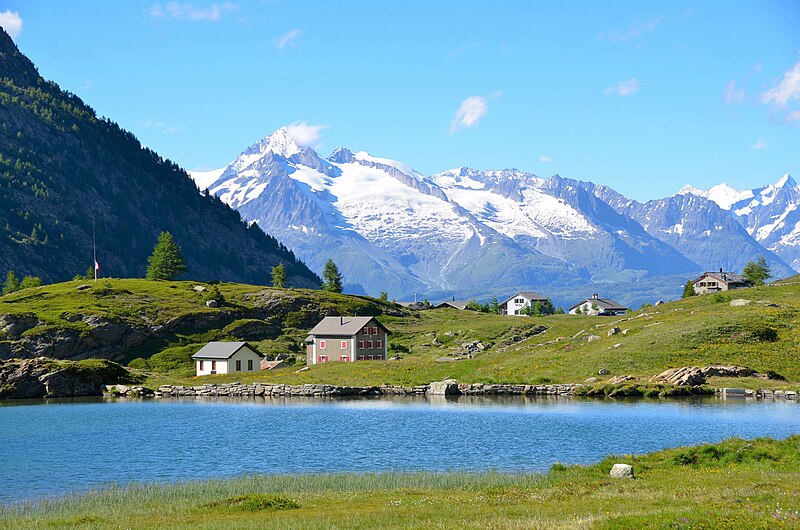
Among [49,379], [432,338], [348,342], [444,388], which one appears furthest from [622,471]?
[432,338]

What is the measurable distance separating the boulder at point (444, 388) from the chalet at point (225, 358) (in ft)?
161

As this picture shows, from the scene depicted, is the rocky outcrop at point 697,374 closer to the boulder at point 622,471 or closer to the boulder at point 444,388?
the boulder at point 444,388

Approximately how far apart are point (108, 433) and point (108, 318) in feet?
317

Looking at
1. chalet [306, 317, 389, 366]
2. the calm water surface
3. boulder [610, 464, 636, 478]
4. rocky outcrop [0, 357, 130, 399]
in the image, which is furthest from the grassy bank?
chalet [306, 317, 389, 366]

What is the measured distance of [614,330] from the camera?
439 ft

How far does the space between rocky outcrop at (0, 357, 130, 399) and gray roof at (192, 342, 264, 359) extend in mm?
21484

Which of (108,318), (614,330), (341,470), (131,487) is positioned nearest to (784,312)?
(614,330)

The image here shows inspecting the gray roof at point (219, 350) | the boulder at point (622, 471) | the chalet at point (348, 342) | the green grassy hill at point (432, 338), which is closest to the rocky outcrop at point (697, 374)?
the green grassy hill at point (432, 338)

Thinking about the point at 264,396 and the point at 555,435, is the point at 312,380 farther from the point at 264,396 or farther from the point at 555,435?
the point at 555,435

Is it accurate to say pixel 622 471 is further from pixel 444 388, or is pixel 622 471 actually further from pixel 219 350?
pixel 219 350

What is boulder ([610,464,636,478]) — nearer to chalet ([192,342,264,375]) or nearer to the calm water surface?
the calm water surface

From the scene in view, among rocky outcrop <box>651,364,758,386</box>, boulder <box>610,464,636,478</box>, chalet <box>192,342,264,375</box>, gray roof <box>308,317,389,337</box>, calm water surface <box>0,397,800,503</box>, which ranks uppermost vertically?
gray roof <box>308,317,389,337</box>

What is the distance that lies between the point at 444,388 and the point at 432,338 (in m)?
75.7

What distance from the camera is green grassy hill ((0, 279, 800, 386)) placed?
111875mm
